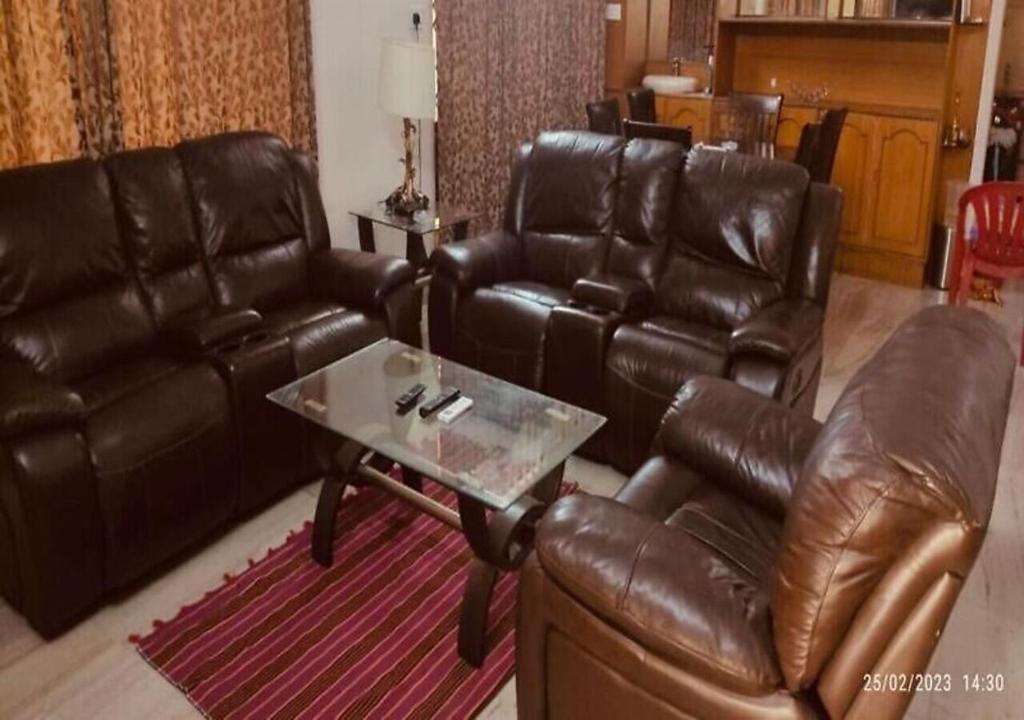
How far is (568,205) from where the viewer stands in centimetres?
385

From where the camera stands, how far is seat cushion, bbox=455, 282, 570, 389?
3447 mm

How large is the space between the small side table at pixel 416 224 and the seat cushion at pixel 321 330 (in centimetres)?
89

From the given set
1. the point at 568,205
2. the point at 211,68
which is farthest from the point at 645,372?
the point at 211,68

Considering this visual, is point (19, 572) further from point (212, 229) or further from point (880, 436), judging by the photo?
point (880, 436)

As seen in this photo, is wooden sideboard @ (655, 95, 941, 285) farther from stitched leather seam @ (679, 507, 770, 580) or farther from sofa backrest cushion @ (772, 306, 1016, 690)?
sofa backrest cushion @ (772, 306, 1016, 690)

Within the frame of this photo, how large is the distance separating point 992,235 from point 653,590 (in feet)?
11.7

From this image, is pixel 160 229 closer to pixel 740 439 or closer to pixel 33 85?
pixel 33 85

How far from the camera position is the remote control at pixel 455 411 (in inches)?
104

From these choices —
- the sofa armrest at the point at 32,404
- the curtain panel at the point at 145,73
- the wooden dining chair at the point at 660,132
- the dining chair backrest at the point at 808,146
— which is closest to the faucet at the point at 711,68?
the dining chair backrest at the point at 808,146

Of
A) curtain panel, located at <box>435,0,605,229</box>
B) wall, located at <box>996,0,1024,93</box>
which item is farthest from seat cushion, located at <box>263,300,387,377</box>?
wall, located at <box>996,0,1024,93</box>

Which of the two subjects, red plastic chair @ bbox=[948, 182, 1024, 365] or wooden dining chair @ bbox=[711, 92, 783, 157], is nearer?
red plastic chair @ bbox=[948, 182, 1024, 365]

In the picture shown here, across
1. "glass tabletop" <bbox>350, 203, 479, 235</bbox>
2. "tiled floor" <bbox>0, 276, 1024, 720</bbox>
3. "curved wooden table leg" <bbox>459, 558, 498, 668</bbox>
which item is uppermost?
"glass tabletop" <bbox>350, 203, 479, 235</bbox>

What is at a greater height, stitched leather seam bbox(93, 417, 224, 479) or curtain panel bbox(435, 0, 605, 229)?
curtain panel bbox(435, 0, 605, 229)

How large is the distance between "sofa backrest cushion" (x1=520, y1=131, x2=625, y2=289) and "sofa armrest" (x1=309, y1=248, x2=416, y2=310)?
655 mm
